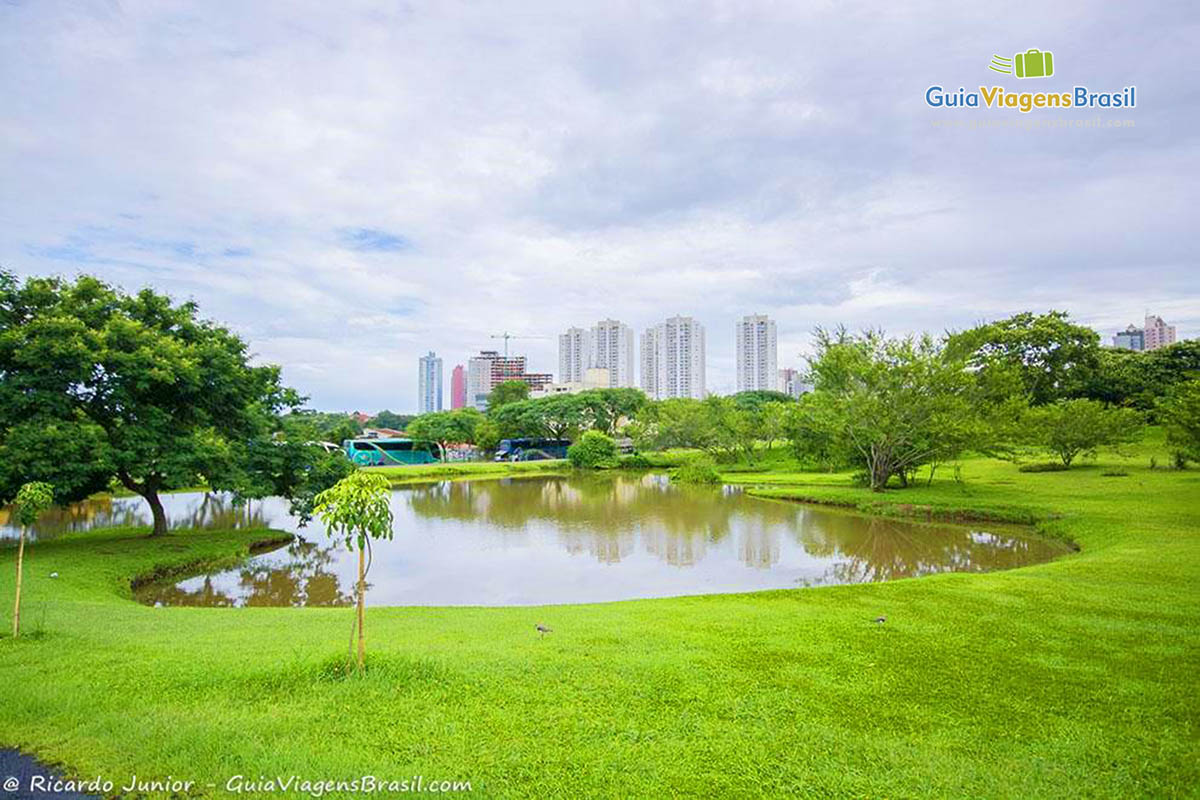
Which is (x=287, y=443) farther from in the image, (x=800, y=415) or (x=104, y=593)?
(x=800, y=415)

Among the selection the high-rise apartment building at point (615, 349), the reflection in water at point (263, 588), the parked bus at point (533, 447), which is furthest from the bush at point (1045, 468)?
the high-rise apartment building at point (615, 349)

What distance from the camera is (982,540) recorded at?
18.2 meters

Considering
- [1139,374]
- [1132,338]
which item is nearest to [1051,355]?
[1139,374]

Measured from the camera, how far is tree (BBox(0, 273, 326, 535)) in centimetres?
1372

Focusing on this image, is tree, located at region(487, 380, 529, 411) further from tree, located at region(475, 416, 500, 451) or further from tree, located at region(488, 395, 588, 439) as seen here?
tree, located at region(488, 395, 588, 439)

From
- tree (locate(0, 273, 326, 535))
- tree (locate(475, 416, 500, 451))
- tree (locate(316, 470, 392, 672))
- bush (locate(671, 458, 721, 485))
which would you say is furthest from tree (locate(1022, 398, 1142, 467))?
tree (locate(475, 416, 500, 451))

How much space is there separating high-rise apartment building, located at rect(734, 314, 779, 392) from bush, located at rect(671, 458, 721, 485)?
336ft

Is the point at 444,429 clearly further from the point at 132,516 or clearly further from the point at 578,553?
the point at 578,553

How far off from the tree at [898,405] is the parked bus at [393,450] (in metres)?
42.4

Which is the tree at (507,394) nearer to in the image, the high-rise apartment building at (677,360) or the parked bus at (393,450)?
the parked bus at (393,450)

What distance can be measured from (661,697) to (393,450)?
62.0m

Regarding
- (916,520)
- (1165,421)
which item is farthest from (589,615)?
(1165,421)

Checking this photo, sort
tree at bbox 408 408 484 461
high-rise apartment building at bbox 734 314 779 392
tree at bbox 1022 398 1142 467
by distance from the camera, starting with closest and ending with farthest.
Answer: tree at bbox 1022 398 1142 467 < tree at bbox 408 408 484 461 < high-rise apartment building at bbox 734 314 779 392

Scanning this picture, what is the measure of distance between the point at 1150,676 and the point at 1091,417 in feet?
96.9
